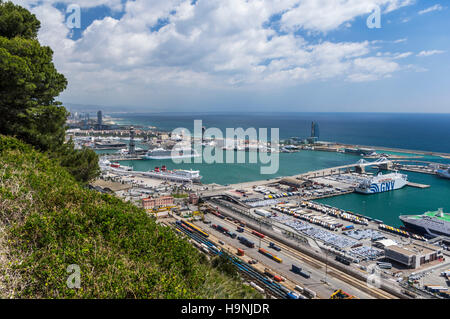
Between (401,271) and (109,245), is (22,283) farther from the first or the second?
(401,271)

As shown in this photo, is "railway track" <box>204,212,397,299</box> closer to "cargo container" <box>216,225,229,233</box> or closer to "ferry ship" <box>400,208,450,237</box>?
"cargo container" <box>216,225,229,233</box>

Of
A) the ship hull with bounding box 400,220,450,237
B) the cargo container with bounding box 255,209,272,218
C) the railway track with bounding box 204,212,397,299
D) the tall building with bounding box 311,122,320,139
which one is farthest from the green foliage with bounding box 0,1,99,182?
the tall building with bounding box 311,122,320,139

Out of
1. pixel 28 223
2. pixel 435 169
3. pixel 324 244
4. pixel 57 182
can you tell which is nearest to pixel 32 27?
pixel 57 182

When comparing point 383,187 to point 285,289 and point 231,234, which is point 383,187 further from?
point 285,289

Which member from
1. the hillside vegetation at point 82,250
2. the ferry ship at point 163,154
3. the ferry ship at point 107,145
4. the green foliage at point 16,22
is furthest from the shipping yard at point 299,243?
the ferry ship at point 107,145

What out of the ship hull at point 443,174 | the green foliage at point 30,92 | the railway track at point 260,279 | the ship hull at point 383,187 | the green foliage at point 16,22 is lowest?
the railway track at point 260,279

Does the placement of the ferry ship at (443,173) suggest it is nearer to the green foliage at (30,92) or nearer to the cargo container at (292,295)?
the cargo container at (292,295)
